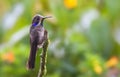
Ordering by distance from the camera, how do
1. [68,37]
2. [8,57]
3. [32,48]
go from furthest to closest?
[68,37]
[8,57]
[32,48]

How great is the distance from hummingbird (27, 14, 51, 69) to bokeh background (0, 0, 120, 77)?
2019 millimetres

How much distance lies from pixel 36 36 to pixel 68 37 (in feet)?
9.53

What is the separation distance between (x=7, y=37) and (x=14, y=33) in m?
0.10

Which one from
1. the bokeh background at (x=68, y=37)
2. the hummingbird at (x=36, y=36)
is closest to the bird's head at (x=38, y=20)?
the hummingbird at (x=36, y=36)

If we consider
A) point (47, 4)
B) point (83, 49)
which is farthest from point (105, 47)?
point (47, 4)

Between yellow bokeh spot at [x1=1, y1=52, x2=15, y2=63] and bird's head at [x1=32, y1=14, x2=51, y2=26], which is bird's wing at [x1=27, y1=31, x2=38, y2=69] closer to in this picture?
bird's head at [x1=32, y1=14, x2=51, y2=26]

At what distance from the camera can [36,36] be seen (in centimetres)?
51

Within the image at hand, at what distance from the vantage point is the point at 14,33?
411 centimetres

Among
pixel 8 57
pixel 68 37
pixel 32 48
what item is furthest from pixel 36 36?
pixel 68 37

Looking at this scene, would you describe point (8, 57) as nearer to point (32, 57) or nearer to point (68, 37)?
point (68, 37)

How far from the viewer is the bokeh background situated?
2.92 m

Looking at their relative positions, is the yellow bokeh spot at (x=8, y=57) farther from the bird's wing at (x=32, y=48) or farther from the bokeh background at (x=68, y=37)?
the bird's wing at (x=32, y=48)

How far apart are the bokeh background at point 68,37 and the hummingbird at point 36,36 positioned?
202 cm

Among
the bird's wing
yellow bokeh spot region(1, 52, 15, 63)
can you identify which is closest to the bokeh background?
yellow bokeh spot region(1, 52, 15, 63)
